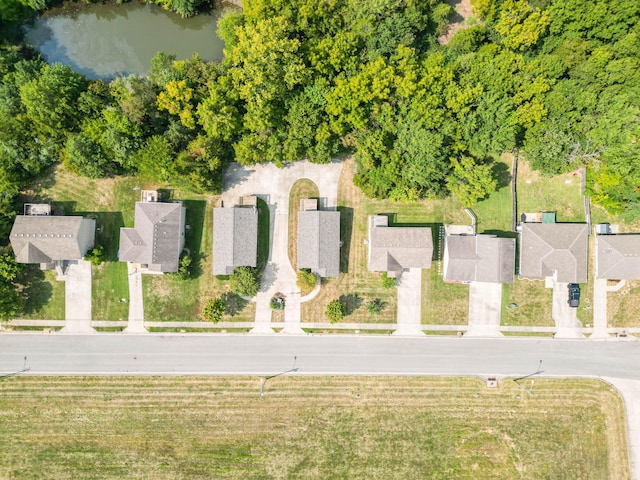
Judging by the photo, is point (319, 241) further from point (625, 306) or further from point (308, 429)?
point (625, 306)

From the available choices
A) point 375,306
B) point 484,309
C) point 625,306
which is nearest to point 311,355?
point 375,306

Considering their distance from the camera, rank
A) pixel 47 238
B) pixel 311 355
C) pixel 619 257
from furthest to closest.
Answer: pixel 311 355 → pixel 619 257 → pixel 47 238

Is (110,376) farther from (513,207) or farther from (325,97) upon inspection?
(513,207)

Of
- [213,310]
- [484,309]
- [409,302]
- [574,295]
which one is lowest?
[213,310]

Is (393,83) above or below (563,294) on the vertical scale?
above

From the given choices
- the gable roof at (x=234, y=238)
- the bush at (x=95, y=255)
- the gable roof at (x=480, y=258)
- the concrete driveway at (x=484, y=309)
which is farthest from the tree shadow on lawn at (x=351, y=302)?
the bush at (x=95, y=255)

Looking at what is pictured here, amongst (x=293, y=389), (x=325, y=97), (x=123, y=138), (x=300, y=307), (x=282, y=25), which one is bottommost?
(x=293, y=389)

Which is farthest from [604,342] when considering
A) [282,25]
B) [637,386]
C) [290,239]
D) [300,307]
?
[282,25]

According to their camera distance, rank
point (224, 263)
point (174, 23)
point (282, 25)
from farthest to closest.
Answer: point (174, 23) → point (224, 263) → point (282, 25)
